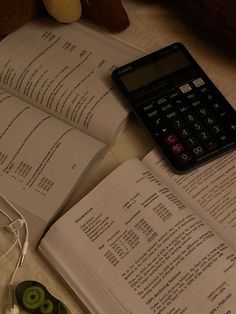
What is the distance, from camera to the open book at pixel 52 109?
52 centimetres

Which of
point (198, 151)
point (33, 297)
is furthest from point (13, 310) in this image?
point (198, 151)

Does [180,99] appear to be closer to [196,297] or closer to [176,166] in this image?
[176,166]

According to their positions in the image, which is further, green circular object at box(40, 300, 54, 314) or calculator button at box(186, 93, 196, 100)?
calculator button at box(186, 93, 196, 100)

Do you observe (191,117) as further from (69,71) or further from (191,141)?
(69,71)

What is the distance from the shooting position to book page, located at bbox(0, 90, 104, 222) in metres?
0.52

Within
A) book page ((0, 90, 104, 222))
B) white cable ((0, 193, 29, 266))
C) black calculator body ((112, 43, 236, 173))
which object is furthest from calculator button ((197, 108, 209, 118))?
white cable ((0, 193, 29, 266))

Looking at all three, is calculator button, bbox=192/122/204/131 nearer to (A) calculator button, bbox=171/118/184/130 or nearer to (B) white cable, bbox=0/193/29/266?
(A) calculator button, bbox=171/118/184/130

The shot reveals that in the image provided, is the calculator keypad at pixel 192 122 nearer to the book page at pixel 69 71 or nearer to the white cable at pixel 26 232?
the book page at pixel 69 71

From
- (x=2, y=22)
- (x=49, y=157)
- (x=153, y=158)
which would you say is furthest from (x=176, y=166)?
(x=2, y=22)

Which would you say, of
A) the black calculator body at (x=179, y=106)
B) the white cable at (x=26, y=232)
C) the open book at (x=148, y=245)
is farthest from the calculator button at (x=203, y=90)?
the white cable at (x=26, y=232)

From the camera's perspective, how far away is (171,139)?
0.56 metres

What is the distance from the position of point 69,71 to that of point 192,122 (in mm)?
151

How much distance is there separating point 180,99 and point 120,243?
0.59 ft

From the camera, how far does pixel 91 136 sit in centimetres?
56
